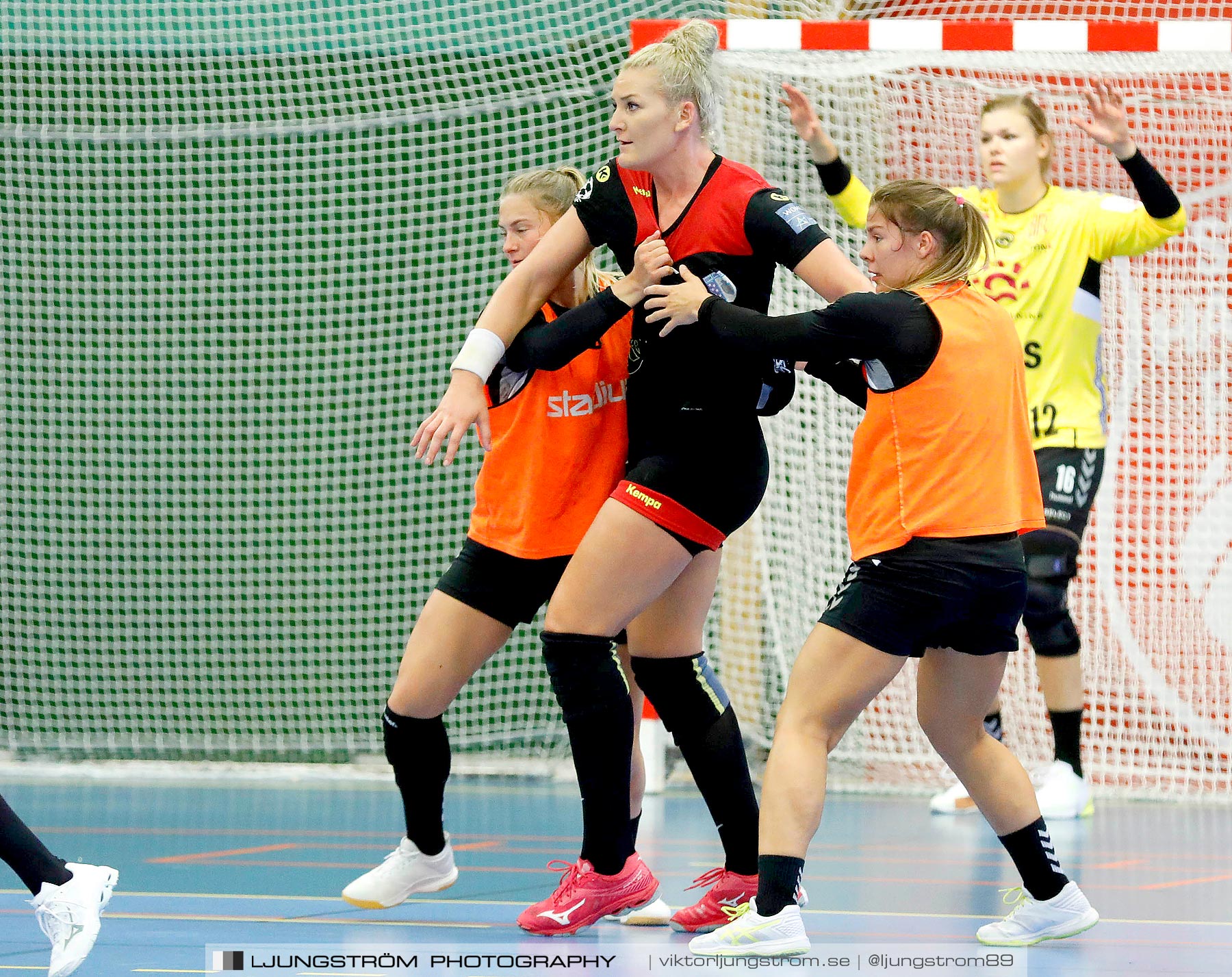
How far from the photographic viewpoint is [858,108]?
659 centimetres

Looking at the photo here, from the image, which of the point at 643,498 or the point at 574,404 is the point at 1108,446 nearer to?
the point at 574,404

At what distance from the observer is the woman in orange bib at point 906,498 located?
10.1 feet

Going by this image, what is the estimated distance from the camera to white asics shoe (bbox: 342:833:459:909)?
145 inches

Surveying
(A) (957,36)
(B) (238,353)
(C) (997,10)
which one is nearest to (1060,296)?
(A) (957,36)

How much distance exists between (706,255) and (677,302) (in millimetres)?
193

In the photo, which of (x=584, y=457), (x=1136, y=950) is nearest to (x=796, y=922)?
(x=1136, y=950)

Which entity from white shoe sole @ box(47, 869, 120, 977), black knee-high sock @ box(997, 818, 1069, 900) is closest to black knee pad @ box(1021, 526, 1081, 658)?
black knee-high sock @ box(997, 818, 1069, 900)

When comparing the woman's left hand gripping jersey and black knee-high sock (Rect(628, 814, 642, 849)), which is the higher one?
the woman's left hand gripping jersey

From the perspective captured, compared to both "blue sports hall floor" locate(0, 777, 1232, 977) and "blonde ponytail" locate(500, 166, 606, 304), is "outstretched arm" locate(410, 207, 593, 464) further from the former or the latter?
"blue sports hall floor" locate(0, 777, 1232, 977)

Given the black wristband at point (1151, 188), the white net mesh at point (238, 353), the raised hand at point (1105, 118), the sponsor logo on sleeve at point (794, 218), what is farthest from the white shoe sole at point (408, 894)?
the white net mesh at point (238, 353)

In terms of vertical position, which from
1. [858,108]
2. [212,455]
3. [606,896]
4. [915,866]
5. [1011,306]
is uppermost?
[858,108]

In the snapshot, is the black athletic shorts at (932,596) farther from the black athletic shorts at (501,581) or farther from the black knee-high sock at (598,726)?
the black athletic shorts at (501,581)

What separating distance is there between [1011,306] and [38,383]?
4.49m

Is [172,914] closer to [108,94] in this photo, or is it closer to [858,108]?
[858,108]
